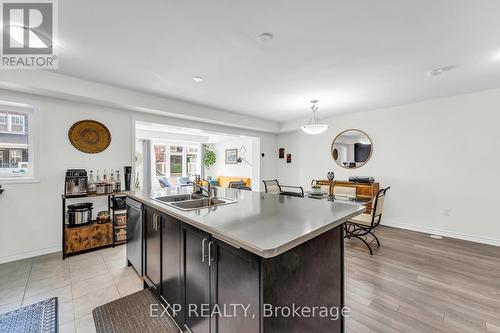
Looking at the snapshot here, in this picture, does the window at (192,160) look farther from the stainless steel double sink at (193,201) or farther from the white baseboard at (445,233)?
the white baseboard at (445,233)

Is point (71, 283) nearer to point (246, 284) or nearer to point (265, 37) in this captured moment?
point (246, 284)

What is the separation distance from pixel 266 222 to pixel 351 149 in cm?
431

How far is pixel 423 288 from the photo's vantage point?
2.13 metres

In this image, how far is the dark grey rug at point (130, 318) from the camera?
1663 millimetres

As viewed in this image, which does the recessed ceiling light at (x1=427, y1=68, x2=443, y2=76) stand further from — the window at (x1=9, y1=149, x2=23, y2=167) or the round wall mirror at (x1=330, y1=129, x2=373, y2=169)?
the window at (x1=9, y1=149, x2=23, y2=167)

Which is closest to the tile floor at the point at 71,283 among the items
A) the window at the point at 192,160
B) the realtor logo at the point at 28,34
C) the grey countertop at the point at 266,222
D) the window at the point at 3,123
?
the grey countertop at the point at 266,222

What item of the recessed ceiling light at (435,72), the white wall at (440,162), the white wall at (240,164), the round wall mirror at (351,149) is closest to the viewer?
the recessed ceiling light at (435,72)

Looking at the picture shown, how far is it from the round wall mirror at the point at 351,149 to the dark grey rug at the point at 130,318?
4.57m

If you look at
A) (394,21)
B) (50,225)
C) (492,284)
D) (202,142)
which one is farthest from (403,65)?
(202,142)

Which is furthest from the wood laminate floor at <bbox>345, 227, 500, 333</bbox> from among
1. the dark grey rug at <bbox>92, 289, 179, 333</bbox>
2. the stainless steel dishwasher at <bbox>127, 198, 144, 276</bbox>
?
the stainless steel dishwasher at <bbox>127, 198, 144, 276</bbox>

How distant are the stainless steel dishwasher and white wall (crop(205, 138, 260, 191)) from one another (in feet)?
13.5

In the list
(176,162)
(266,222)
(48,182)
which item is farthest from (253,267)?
(176,162)

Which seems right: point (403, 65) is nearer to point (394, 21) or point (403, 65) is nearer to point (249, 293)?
point (394, 21)

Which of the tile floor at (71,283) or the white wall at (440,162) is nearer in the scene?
the tile floor at (71,283)
